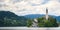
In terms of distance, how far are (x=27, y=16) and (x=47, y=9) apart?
0.26m

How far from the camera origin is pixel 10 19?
1.63 meters

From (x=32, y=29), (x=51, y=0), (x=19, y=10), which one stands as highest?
(x=51, y=0)

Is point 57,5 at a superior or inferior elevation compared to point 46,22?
superior

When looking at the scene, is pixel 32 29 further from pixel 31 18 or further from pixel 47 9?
pixel 47 9

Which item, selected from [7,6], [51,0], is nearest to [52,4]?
[51,0]

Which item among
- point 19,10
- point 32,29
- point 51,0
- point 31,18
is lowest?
point 32,29

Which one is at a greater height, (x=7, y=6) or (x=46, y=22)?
(x=7, y=6)

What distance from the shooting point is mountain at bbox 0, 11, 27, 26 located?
162 centimetres

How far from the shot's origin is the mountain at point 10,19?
162cm

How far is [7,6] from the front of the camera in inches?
64.4

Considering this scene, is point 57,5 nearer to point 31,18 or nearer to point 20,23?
point 31,18

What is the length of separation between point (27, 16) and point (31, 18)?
6cm

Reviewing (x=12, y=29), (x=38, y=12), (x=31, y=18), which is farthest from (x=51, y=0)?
(x=12, y=29)

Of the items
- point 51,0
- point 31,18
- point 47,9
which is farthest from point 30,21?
point 51,0
